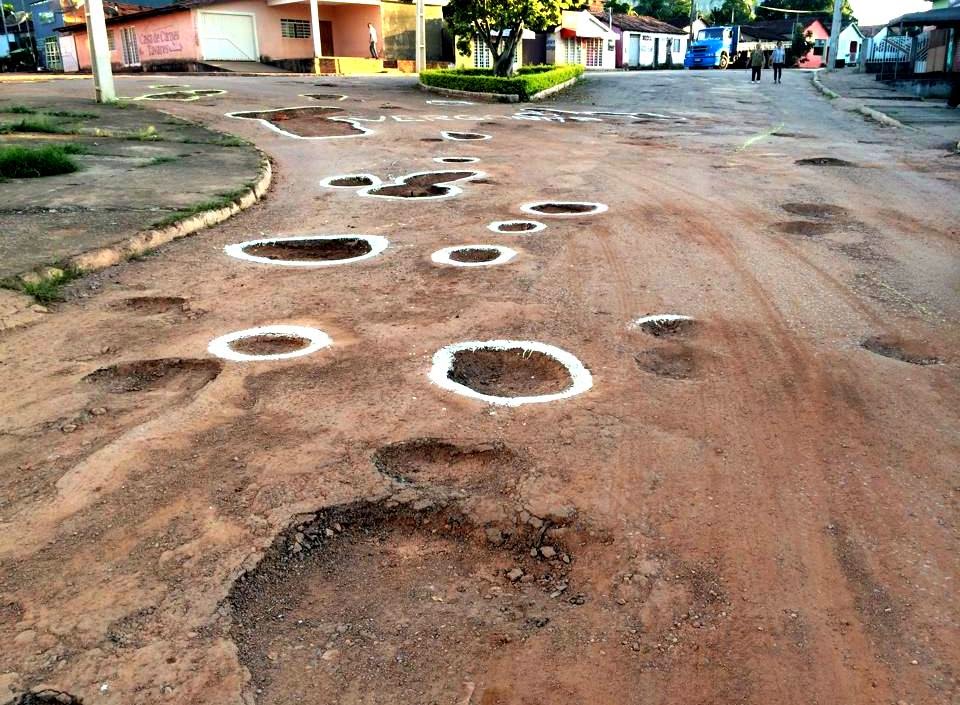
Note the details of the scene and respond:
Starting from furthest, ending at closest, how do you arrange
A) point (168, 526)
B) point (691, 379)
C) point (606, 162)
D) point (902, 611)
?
point (606, 162) < point (691, 379) < point (168, 526) < point (902, 611)

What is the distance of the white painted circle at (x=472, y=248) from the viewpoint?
620 centimetres

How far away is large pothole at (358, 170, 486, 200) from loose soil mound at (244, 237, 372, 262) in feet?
6.51

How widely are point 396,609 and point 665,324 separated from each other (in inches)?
116

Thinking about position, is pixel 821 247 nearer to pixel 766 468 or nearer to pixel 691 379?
pixel 691 379

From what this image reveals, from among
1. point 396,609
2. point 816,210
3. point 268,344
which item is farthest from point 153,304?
point 816,210

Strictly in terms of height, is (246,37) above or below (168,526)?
above

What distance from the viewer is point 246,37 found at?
31.3 metres

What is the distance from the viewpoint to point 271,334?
477 centimetres

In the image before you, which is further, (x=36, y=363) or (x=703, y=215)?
(x=703, y=215)

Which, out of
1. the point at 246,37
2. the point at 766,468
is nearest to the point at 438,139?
the point at 766,468

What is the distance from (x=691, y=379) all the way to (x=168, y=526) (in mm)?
2573

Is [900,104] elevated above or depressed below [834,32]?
below

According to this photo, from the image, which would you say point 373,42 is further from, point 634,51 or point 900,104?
point 634,51

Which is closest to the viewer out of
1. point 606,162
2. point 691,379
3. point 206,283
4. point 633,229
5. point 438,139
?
point 691,379
